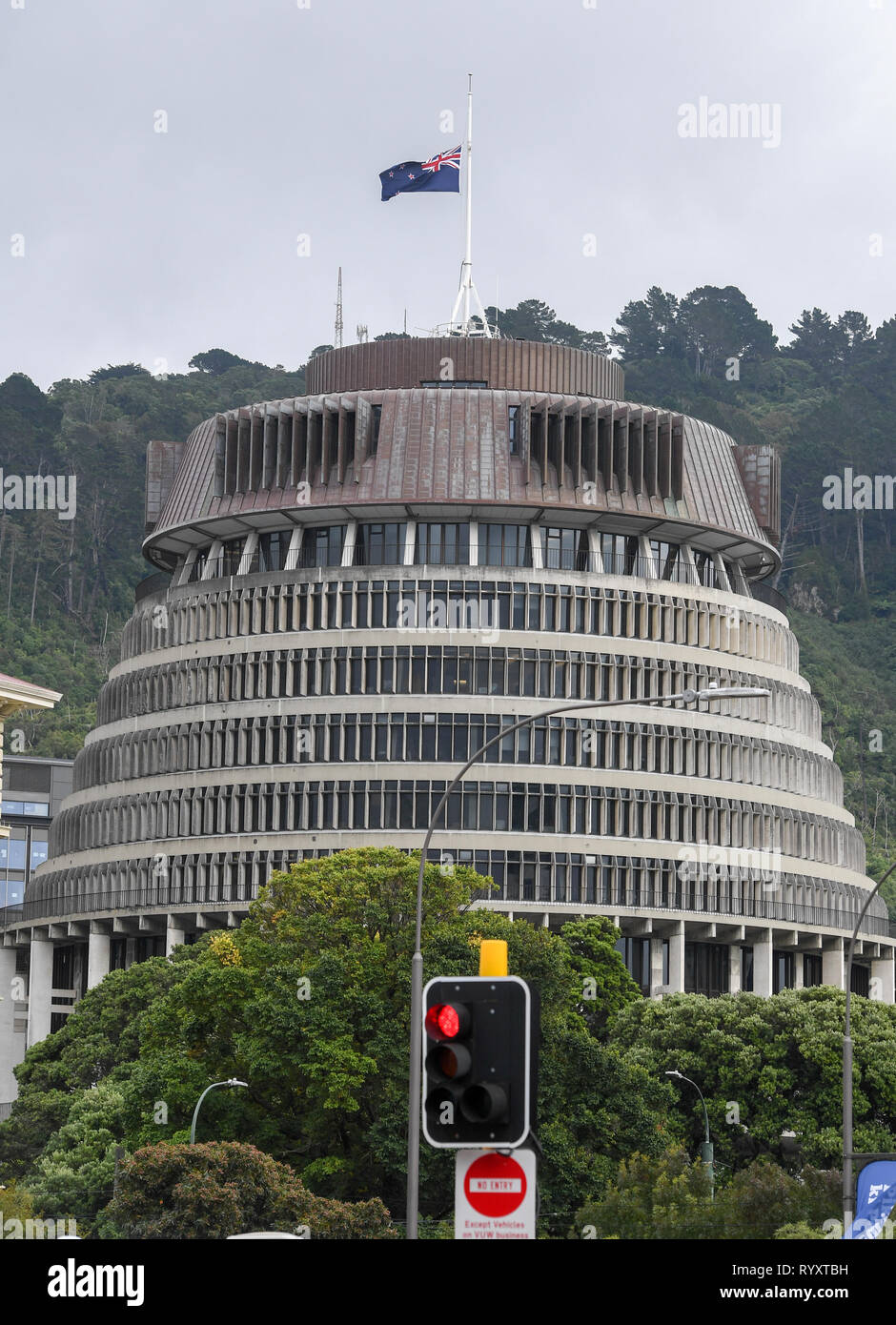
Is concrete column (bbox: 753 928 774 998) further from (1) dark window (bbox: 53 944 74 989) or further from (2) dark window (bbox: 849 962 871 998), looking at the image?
(1) dark window (bbox: 53 944 74 989)

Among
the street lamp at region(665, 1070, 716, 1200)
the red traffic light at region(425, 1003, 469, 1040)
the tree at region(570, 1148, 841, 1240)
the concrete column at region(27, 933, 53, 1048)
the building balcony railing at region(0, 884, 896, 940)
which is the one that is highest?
the building balcony railing at region(0, 884, 896, 940)

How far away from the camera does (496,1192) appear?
2014 cm

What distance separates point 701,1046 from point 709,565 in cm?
4584

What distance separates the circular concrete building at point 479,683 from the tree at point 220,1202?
56.2 m

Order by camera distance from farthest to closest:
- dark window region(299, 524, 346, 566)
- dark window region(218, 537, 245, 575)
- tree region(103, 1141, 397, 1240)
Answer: dark window region(218, 537, 245, 575) < dark window region(299, 524, 346, 566) < tree region(103, 1141, 397, 1240)

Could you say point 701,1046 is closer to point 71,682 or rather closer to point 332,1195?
point 332,1195

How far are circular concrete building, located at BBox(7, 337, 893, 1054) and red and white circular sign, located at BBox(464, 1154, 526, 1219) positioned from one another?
89.4m

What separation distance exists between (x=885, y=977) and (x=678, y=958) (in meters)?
17.8

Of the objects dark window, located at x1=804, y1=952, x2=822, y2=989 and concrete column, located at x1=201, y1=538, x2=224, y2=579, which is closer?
concrete column, located at x1=201, y1=538, x2=224, y2=579

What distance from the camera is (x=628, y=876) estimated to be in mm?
113188

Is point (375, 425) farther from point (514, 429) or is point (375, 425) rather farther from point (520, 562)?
point (520, 562)

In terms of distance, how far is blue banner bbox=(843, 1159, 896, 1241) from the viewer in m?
31.2

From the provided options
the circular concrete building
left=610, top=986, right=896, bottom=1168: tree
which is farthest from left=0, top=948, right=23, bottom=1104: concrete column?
left=610, top=986, right=896, bottom=1168: tree
